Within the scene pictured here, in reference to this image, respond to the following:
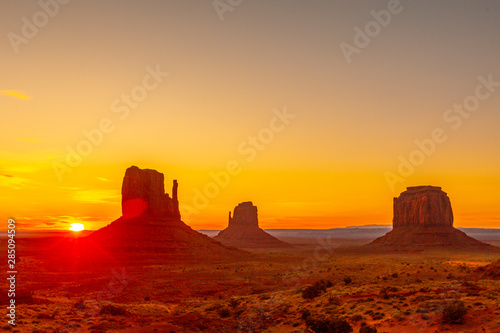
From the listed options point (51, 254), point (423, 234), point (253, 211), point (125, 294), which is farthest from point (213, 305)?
point (253, 211)

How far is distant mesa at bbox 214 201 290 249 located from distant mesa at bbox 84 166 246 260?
71129 millimetres

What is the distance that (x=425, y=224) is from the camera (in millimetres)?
120375

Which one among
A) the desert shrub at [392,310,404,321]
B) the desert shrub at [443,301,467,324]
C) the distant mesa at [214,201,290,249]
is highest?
the distant mesa at [214,201,290,249]

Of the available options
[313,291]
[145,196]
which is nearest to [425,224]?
[145,196]

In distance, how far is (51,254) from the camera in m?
77.0

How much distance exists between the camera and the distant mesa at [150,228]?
7800 centimetres

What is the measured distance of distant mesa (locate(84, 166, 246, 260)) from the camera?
7800 cm

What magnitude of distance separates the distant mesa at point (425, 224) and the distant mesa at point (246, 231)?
52.1m

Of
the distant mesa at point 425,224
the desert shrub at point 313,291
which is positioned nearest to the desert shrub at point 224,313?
the desert shrub at point 313,291

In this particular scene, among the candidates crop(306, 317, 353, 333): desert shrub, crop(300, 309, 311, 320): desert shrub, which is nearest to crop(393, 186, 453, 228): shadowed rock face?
crop(300, 309, 311, 320): desert shrub

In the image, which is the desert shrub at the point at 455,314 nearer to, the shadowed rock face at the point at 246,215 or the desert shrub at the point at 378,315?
the desert shrub at the point at 378,315

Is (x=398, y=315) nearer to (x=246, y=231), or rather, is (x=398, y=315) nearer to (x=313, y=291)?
(x=313, y=291)

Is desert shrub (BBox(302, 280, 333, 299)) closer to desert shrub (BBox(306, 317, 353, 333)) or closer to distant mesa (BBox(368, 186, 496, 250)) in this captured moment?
desert shrub (BBox(306, 317, 353, 333))

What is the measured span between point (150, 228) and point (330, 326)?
70.0 meters
